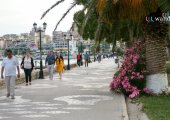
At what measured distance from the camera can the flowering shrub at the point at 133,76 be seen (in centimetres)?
1528

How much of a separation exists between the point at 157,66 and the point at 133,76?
88 centimetres

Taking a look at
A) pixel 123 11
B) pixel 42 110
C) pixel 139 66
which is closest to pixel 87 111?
pixel 42 110

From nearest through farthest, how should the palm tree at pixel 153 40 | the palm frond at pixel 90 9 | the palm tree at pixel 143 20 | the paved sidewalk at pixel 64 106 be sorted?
the paved sidewalk at pixel 64 106
the palm tree at pixel 143 20
the palm tree at pixel 153 40
the palm frond at pixel 90 9

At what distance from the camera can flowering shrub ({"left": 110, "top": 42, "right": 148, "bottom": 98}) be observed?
50.1 feet

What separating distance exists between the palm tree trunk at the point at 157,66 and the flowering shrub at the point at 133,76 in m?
0.32

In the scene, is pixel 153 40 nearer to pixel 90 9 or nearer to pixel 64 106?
pixel 90 9

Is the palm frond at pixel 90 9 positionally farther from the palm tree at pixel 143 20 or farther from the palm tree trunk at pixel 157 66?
the palm tree trunk at pixel 157 66

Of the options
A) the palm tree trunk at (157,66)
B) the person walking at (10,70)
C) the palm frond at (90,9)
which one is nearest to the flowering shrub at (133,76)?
the palm tree trunk at (157,66)

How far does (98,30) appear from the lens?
15484mm

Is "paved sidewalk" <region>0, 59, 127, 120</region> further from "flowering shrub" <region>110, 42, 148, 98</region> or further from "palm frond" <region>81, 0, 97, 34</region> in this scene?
"palm frond" <region>81, 0, 97, 34</region>

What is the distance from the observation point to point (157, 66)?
1509cm

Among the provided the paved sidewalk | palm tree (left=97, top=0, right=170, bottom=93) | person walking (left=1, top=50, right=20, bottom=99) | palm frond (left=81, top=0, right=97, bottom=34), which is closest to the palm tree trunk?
palm tree (left=97, top=0, right=170, bottom=93)

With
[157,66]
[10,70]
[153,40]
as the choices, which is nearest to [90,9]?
[153,40]

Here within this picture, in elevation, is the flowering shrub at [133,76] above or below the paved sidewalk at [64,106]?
above
